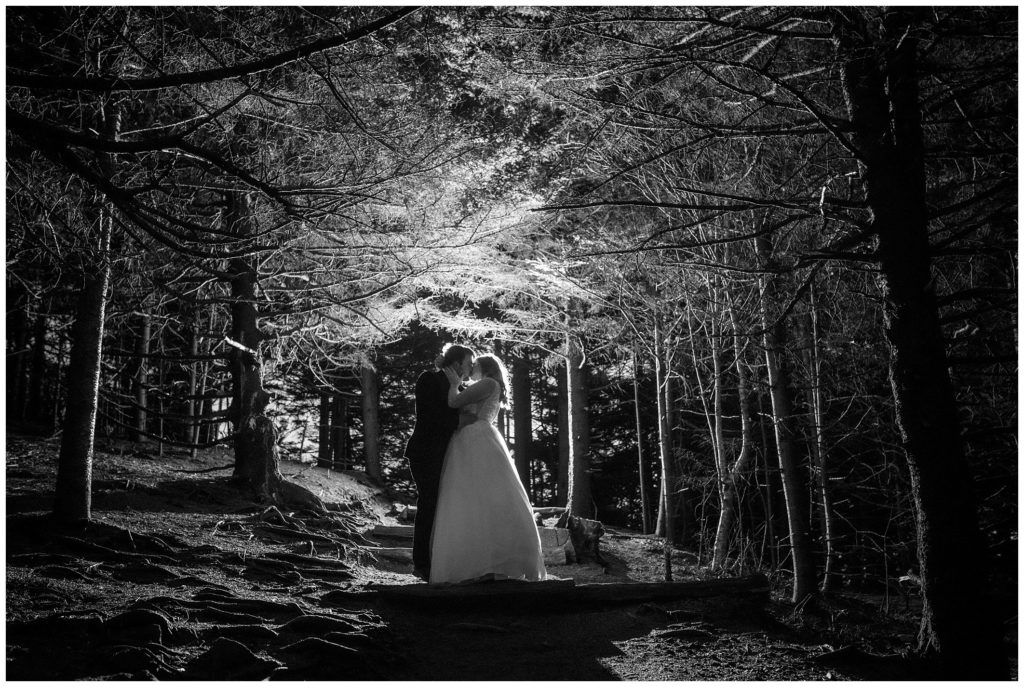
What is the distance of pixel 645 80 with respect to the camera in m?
5.51

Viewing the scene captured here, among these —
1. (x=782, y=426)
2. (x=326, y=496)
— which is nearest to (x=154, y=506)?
(x=326, y=496)

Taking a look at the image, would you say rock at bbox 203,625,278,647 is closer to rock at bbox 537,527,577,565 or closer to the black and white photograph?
→ the black and white photograph

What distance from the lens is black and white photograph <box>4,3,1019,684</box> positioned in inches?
167

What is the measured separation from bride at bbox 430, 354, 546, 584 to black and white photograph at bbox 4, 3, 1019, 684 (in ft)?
0.09

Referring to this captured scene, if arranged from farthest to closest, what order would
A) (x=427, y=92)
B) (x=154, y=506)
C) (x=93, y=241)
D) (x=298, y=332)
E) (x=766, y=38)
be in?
(x=298, y=332)
(x=154, y=506)
(x=93, y=241)
(x=427, y=92)
(x=766, y=38)

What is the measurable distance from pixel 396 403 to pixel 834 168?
65.4 ft

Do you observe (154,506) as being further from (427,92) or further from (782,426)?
(782,426)

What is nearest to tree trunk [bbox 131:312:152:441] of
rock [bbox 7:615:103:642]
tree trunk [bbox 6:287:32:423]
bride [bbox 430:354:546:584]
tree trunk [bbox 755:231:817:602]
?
tree trunk [bbox 6:287:32:423]

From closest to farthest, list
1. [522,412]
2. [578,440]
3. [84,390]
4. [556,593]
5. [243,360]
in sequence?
1. [556,593]
2. [84,390]
3. [243,360]
4. [578,440]
5. [522,412]

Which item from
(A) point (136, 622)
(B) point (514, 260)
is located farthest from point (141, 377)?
(A) point (136, 622)

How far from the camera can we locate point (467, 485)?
6195 millimetres

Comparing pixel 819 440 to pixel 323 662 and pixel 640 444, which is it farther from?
pixel 323 662

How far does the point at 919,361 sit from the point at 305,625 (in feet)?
14.9

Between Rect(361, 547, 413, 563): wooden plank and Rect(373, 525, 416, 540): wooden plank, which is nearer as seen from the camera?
Rect(361, 547, 413, 563): wooden plank
